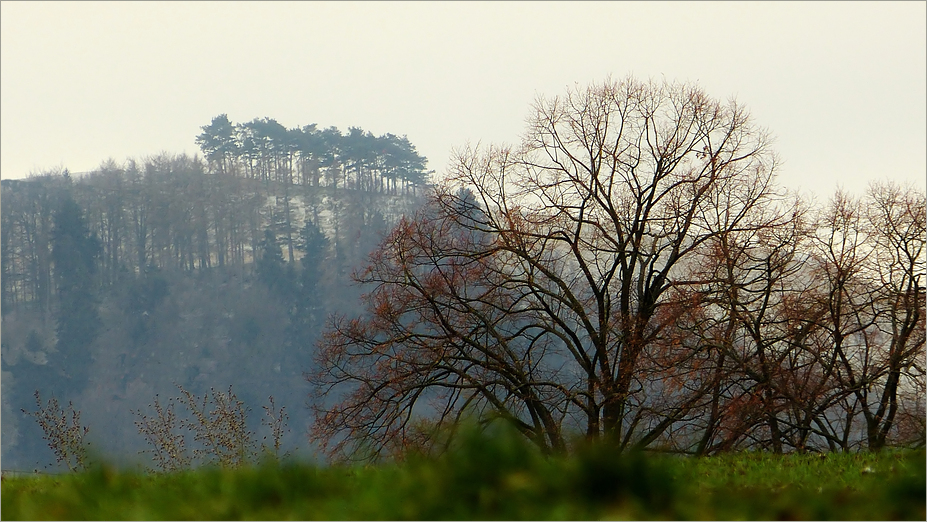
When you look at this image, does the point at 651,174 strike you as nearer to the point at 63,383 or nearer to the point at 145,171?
the point at 63,383

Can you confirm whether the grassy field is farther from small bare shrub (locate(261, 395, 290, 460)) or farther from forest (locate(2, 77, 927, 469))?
forest (locate(2, 77, 927, 469))

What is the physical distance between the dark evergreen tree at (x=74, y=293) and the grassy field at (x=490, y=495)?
281ft

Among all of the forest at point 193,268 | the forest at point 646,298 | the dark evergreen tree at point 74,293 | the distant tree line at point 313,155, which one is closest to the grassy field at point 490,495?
the forest at point 646,298

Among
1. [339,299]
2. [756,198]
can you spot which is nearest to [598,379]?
[756,198]

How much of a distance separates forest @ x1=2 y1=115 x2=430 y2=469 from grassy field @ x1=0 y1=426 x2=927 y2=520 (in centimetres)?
7240

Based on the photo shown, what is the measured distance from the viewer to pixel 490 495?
15.8 ft

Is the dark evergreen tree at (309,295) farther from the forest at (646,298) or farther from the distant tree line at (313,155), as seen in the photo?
the forest at (646,298)

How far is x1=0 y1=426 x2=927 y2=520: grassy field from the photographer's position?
4.80 m

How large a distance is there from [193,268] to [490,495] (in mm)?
93575

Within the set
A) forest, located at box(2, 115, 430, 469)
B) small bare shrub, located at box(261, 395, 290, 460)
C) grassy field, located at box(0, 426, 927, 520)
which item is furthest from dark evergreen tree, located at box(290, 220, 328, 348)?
grassy field, located at box(0, 426, 927, 520)

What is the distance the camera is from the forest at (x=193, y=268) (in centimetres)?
8225

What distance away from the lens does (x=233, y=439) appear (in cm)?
1028

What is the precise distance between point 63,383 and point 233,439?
267 feet

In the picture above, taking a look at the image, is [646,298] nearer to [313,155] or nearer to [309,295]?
[309,295]
